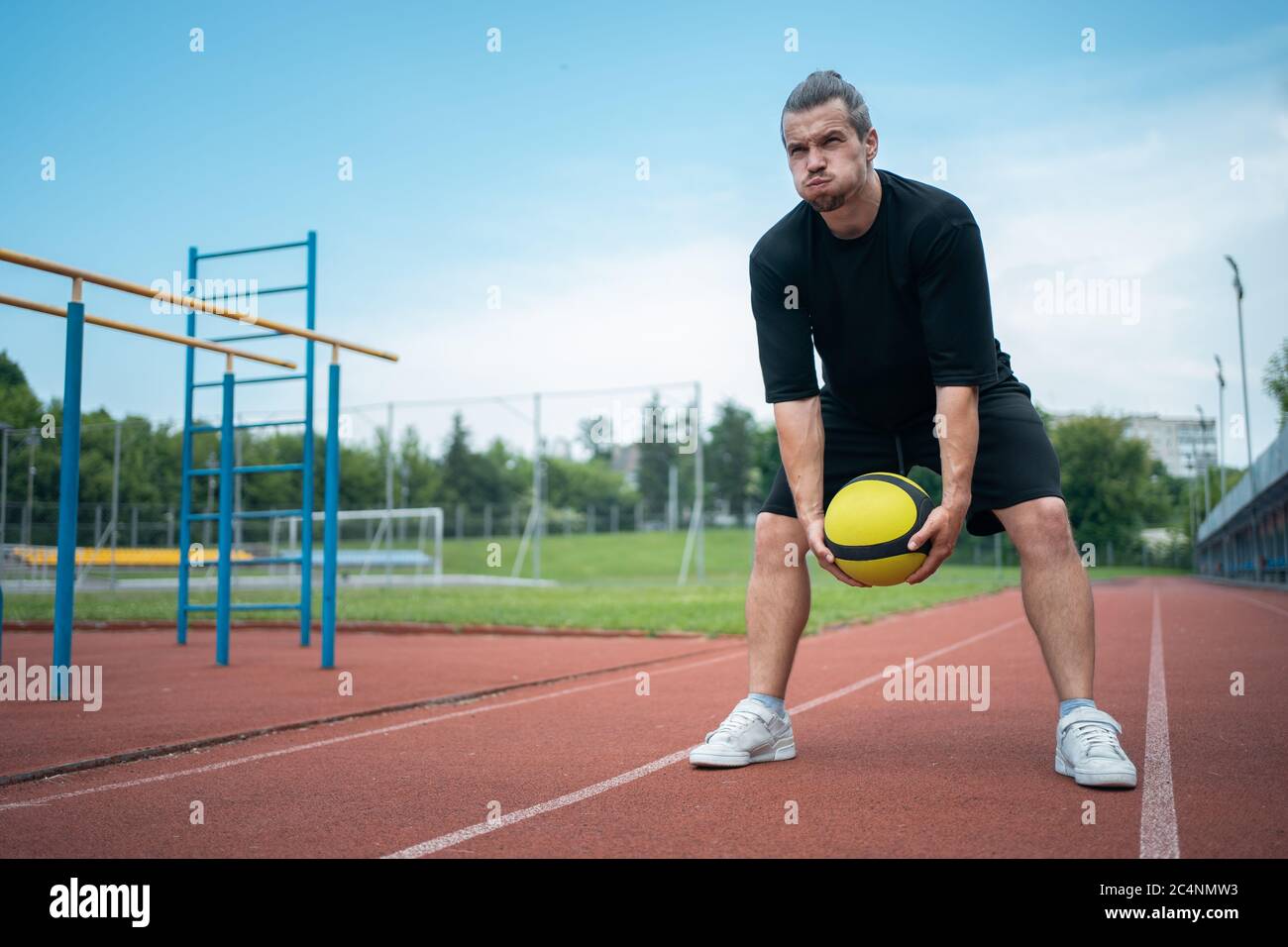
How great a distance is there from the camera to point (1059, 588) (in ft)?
11.0

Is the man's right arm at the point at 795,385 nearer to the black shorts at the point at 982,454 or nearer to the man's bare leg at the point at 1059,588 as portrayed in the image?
the black shorts at the point at 982,454

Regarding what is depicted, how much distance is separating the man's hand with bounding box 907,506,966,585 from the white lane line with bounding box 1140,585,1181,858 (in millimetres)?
870

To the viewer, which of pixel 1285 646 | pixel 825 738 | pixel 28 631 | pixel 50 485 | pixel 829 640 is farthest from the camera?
pixel 50 485

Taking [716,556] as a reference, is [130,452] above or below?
above

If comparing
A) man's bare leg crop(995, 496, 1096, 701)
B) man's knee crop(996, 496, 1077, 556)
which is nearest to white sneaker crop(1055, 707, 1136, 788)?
man's bare leg crop(995, 496, 1096, 701)

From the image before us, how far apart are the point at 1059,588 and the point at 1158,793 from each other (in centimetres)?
66

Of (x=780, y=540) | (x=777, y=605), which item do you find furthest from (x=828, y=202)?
(x=777, y=605)

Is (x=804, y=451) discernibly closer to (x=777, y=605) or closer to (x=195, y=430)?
(x=777, y=605)

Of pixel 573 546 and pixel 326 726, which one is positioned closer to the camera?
pixel 326 726

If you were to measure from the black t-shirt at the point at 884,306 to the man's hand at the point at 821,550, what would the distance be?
1.47 feet

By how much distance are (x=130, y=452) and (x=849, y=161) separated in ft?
129
